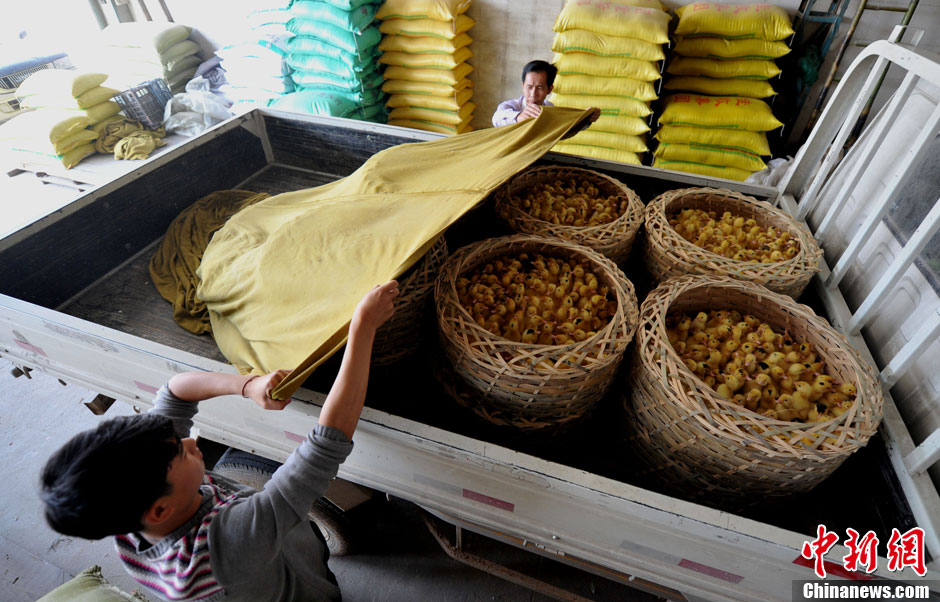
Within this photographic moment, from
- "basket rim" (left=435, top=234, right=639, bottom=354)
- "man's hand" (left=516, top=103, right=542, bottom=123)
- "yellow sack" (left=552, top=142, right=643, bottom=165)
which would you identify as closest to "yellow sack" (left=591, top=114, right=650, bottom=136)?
"yellow sack" (left=552, top=142, right=643, bottom=165)

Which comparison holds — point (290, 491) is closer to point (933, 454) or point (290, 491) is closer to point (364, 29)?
point (933, 454)

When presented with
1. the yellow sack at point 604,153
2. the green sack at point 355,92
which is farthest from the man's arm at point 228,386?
the green sack at point 355,92

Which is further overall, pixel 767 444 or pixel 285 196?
pixel 285 196

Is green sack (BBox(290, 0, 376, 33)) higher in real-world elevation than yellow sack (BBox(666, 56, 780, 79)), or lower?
higher

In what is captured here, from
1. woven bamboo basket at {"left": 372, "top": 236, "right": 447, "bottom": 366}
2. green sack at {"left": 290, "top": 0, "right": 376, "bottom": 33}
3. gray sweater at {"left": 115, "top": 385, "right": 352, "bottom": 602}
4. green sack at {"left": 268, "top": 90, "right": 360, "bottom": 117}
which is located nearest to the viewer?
gray sweater at {"left": 115, "top": 385, "right": 352, "bottom": 602}

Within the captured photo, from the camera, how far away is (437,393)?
1.53m

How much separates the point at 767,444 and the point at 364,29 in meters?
3.74

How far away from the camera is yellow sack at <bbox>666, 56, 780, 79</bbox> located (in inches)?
112

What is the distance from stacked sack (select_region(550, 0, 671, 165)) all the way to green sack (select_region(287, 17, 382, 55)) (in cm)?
148

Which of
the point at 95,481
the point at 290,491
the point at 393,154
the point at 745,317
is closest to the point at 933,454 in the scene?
the point at 745,317

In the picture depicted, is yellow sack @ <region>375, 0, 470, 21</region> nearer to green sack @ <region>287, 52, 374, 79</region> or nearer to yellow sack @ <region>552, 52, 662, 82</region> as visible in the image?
green sack @ <region>287, 52, 374, 79</region>

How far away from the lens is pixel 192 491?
2.68 ft

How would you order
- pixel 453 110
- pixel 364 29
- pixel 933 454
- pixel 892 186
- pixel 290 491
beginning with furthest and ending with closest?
pixel 453 110, pixel 364 29, pixel 892 186, pixel 933 454, pixel 290 491

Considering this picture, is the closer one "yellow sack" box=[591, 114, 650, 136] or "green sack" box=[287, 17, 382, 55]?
"yellow sack" box=[591, 114, 650, 136]
